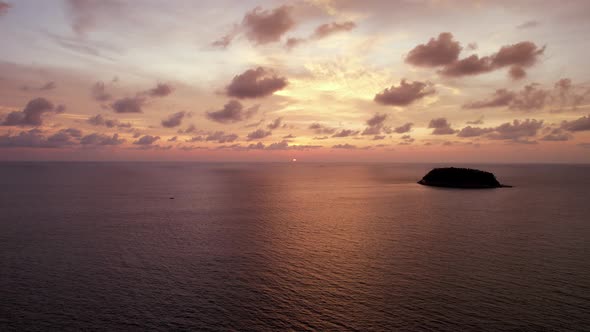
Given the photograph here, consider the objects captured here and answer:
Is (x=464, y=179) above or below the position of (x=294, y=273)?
above

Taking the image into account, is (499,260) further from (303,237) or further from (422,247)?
(303,237)

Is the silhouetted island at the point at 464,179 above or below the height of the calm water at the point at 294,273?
above

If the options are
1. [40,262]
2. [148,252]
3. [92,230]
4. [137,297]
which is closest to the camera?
[137,297]

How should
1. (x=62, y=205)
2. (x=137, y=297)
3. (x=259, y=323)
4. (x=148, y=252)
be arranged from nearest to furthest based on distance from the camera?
1. (x=259, y=323)
2. (x=137, y=297)
3. (x=148, y=252)
4. (x=62, y=205)

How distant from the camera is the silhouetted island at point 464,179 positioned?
153875 mm

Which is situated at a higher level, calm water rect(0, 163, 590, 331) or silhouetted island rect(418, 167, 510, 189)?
silhouetted island rect(418, 167, 510, 189)

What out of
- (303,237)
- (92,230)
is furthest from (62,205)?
(303,237)

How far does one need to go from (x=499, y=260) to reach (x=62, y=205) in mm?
101511

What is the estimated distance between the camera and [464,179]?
156500 mm

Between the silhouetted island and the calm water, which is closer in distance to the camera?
the calm water

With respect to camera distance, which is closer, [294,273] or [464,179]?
[294,273]

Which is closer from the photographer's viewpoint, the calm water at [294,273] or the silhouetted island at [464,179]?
the calm water at [294,273]

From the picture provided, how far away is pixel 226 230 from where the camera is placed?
64.6 m

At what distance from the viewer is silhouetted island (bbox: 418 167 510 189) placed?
505 ft
